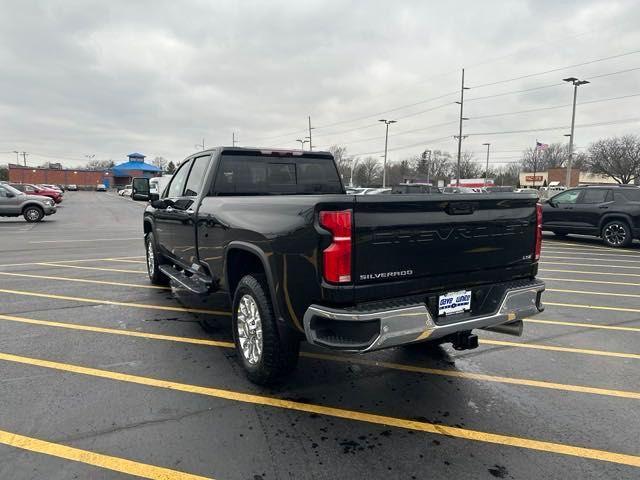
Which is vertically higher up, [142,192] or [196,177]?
[196,177]

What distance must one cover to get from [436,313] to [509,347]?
77.3 inches

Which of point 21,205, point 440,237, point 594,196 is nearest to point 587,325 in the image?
point 440,237

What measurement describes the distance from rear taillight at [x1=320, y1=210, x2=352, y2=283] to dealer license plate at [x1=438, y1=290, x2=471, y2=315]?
82 centimetres

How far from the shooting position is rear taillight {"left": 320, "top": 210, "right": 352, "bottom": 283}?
285 centimetres

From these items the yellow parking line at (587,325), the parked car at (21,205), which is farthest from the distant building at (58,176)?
the yellow parking line at (587,325)

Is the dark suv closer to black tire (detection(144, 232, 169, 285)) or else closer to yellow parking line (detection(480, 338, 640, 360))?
yellow parking line (detection(480, 338, 640, 360))

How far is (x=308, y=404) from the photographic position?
3.45 metres

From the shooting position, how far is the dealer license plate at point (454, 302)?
127 inches

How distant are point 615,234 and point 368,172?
285 ft

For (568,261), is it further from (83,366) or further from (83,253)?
(83,253)

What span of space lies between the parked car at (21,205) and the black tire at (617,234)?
21647mm

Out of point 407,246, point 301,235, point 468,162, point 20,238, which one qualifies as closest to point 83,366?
point 301,235

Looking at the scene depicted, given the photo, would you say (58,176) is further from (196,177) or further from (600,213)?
(196,177)

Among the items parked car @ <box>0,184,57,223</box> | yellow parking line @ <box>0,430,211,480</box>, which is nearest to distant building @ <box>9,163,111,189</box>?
parked car @ <box>0,184,57,223</box>
